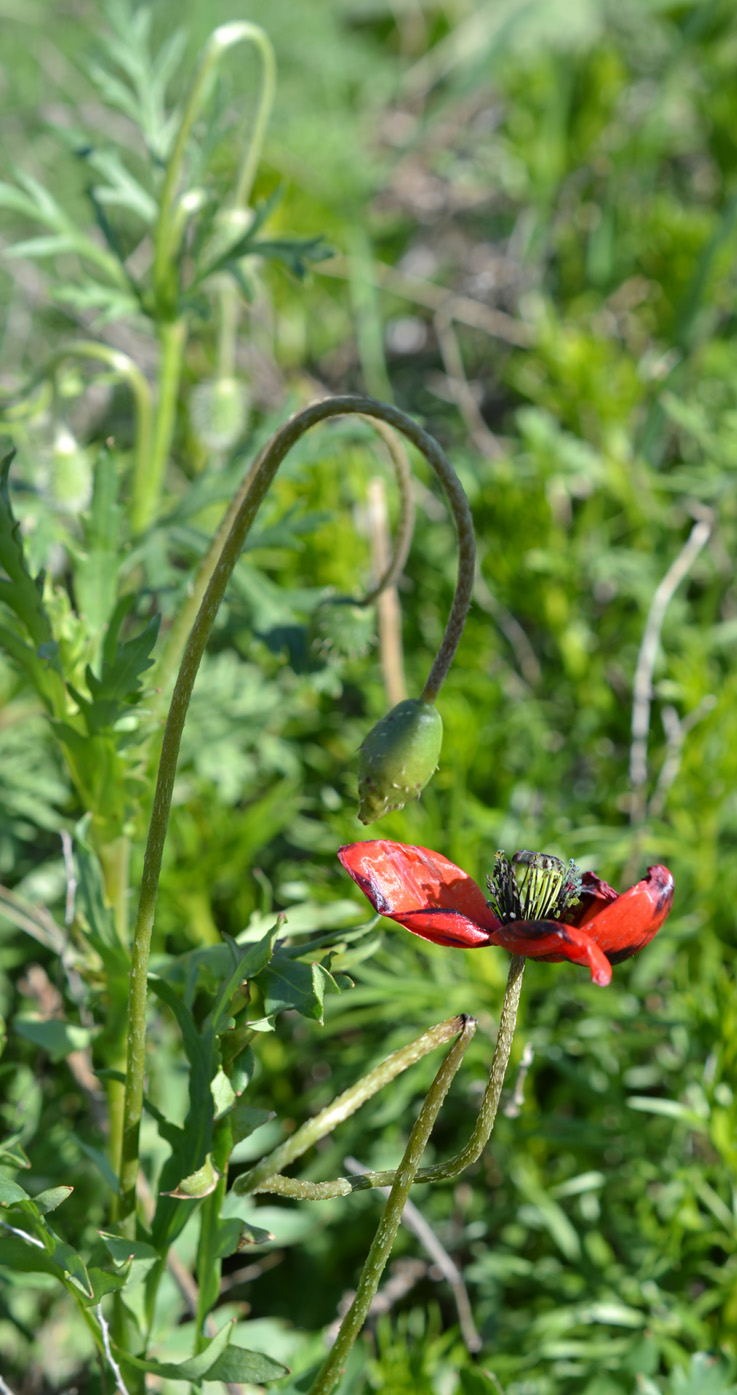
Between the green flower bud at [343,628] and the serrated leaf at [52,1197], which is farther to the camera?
the green flower bud at [343,628]

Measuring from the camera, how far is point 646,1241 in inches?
66.9

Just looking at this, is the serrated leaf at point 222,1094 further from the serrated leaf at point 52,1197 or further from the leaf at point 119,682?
the leaf at point 119,682

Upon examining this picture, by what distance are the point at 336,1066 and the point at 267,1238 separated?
962 mm

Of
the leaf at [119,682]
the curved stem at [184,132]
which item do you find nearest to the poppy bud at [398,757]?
the leaf at [119,682]

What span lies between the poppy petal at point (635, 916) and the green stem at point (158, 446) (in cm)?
118

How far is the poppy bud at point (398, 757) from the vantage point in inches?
41.8

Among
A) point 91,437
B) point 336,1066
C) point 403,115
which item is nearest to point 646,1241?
point 336,1066

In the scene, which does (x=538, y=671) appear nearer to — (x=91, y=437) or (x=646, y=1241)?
(x=646, y=1241)

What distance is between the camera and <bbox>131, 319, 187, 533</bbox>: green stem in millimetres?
1897

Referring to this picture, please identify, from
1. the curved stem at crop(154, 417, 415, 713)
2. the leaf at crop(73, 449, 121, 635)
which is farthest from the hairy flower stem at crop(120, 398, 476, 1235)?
the leaf at crop(73, 449, 121, 635)

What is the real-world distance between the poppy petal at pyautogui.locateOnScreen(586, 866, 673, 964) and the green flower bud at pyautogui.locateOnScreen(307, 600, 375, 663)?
0.69 meters

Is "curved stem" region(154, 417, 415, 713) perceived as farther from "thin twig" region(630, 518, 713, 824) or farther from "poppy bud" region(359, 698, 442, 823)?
"thin twig" region(630, 518, 713, 824)

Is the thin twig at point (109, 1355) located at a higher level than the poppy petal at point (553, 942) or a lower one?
lower

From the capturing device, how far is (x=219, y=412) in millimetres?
2191
